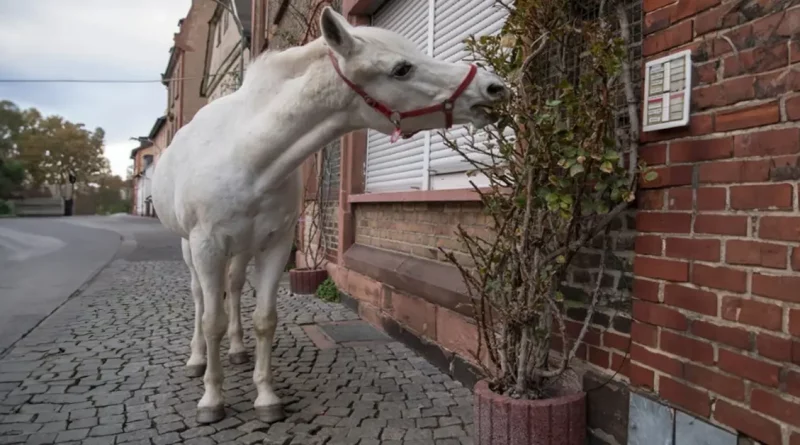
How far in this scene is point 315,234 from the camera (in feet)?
25.3

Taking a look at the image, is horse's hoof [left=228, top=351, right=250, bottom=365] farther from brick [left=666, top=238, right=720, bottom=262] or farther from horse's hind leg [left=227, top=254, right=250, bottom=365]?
brick [left=666, top=238, right=720, bottom=262]

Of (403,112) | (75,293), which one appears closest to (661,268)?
(403,112)

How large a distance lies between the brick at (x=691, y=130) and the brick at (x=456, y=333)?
174cm

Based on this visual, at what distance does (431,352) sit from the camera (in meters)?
4.09

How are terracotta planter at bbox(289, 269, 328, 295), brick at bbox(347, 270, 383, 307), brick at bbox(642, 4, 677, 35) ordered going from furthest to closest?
terracotta planter at bbox(289, 269, 328, 295) → brick at bbox(347, 270, 383, 307) → brick at bbox(642, 4, 677, 35)

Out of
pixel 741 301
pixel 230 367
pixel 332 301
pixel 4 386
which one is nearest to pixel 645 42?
pixel 741 301

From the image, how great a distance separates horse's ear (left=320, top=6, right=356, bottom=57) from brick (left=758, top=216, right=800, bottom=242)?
66.6 inches

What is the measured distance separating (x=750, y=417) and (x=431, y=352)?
251cm

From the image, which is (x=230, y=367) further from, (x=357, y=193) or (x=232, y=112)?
(x=357, y=193)

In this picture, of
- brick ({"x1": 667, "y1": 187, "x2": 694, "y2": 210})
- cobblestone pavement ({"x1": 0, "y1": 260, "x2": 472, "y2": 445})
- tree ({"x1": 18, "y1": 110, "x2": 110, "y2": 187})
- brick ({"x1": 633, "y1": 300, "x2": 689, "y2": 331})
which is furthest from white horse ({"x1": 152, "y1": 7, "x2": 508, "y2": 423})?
tree ({"x1": 18, "y1": 110, "x2": 110, "y2": 187})

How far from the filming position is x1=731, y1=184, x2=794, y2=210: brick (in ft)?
5.48

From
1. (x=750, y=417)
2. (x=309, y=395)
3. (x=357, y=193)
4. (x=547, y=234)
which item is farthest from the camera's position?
(x=357, y=193)

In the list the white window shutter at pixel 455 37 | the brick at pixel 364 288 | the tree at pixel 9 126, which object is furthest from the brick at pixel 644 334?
the tree at pixel 9 126

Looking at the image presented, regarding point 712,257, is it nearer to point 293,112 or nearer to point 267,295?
point 293,112
